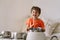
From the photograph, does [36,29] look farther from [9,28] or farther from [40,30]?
[9,28]

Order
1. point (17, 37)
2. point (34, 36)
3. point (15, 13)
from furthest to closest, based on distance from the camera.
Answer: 1. point (15, 13)
2. point (17, 37)
3. point (34, 36)

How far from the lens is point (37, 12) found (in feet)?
3.85

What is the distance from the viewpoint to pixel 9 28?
5.84 feet

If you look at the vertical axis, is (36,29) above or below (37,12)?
below

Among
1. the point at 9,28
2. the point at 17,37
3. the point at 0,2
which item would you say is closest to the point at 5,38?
the point at 17,37

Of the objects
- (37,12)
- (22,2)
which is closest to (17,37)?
(37,12)

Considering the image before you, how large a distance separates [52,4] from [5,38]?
31.6 inches

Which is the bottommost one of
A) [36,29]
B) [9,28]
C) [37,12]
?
[9,28]

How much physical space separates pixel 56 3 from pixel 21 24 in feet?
1.52

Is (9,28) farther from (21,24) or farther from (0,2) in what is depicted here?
(0,2)

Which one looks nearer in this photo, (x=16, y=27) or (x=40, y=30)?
(x=40, y=30)

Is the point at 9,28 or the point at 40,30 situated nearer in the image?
the point at 40,30

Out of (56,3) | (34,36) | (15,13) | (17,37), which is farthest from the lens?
(15,13)

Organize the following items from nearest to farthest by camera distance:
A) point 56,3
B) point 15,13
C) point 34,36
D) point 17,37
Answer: point 34,36 < point 17,37 < point 56,3 < point 15,13
